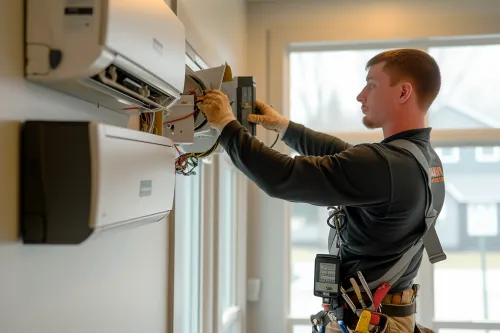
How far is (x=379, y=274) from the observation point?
142 centimetres

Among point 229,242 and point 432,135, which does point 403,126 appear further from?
point 432,135

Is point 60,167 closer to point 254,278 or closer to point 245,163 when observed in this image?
point 245,163

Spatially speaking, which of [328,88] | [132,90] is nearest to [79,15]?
[132,90]

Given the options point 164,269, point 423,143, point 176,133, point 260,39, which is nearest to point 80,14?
point 176,133

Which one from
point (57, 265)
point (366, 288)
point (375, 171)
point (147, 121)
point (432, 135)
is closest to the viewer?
point (57, 265)

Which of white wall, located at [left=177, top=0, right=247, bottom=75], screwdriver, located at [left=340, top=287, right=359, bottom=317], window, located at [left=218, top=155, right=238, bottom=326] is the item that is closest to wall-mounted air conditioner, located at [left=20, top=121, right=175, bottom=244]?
white wall, located at [left=177, top=0, right=247, bottom=75]

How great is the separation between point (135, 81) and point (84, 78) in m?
0.16

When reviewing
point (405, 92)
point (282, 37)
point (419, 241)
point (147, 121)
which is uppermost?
point (282, 37)

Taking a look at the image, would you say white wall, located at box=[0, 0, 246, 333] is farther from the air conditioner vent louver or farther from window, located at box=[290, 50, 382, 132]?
window, located at box=[290, 50, 382, 132]

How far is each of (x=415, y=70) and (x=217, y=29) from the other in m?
0.85

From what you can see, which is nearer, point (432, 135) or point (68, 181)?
point (68, 181)

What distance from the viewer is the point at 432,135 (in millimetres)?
2699

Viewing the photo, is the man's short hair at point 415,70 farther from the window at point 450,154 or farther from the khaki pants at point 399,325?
the window at point 450,154

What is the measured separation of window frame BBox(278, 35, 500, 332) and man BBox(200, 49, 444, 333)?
114 cm
